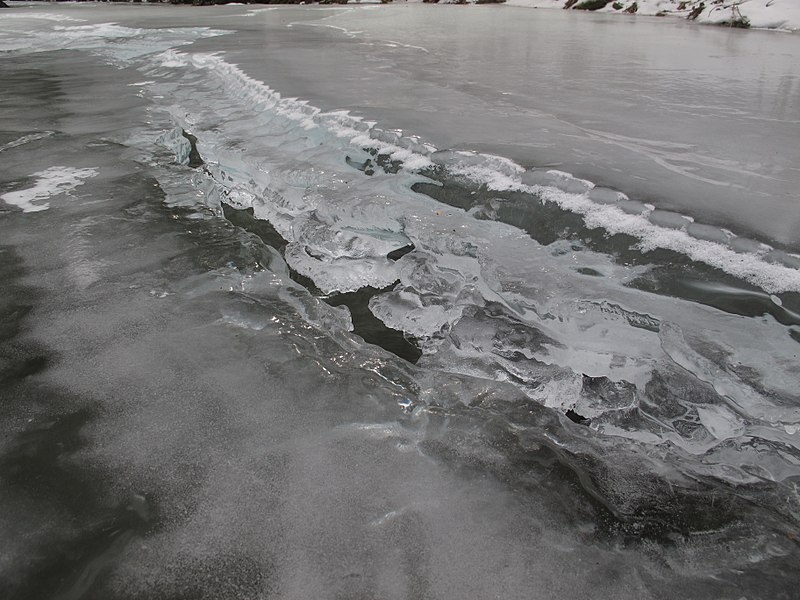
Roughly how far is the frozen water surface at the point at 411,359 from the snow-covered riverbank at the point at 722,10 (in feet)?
24.9

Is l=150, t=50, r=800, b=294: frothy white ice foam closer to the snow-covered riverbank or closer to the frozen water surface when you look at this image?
the frozen water surface

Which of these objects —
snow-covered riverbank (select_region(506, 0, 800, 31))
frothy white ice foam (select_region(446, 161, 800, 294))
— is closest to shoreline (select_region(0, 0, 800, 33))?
snow-covered riverbank (select_region(506, 0, 800, 31))

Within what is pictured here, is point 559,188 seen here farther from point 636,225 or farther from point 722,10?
point 722,10

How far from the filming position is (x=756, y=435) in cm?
141

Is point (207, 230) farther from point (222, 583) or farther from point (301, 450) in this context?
point (222, 583)

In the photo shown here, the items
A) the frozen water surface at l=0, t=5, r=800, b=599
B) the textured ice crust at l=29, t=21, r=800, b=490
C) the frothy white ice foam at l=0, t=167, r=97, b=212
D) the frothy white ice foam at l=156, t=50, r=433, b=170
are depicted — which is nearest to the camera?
the frozen water surface at l=0, t=5, r=800, b=599

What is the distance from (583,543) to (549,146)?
7.28ft

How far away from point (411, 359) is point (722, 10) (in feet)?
38.5

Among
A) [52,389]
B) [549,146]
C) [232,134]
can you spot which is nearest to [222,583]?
[52,389]

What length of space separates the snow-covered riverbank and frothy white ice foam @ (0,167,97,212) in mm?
10600

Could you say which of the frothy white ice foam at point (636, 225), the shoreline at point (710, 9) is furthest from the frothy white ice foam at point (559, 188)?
the shoreline at point (710, 9)

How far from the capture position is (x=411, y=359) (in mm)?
1804

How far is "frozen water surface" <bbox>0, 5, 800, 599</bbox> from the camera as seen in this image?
109 cm

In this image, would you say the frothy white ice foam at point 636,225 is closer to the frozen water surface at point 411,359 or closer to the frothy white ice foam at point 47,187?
the frozen water surface at point 411,359
